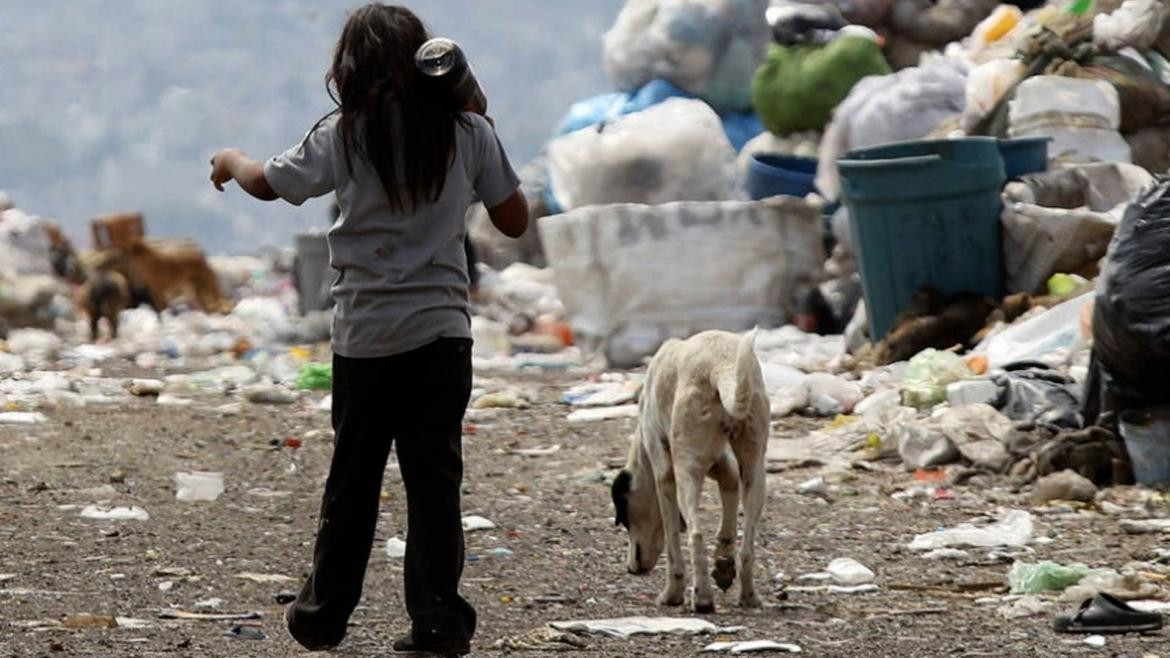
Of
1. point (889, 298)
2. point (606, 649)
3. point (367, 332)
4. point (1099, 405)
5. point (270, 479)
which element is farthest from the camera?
point (889, 298)

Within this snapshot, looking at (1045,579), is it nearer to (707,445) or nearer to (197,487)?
(707,445)

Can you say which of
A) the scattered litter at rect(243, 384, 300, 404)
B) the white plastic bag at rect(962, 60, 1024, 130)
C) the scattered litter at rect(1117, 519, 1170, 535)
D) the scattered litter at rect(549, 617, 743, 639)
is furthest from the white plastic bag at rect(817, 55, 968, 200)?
the scattered litter at rect(549, 617, 743, 639)

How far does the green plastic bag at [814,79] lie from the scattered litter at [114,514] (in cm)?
715

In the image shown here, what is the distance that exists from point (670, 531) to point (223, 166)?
147 cm

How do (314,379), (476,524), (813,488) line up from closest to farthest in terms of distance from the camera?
(476,524) < (813,488) < (314,379)

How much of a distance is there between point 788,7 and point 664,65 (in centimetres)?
91

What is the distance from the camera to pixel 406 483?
4.03 metres

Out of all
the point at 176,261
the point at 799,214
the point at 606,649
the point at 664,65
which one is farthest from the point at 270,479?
the point at 176,261

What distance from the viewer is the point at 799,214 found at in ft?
37.9

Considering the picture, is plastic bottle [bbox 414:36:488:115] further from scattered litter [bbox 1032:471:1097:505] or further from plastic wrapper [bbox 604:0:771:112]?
plastic wrapper [bbox 604:0:771:112]

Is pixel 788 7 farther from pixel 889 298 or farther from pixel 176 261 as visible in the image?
pixel 176 261

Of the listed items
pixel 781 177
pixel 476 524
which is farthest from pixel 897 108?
pixel 476 524

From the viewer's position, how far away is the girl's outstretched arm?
390cm

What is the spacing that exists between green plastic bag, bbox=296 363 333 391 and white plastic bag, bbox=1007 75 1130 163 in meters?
3.74
